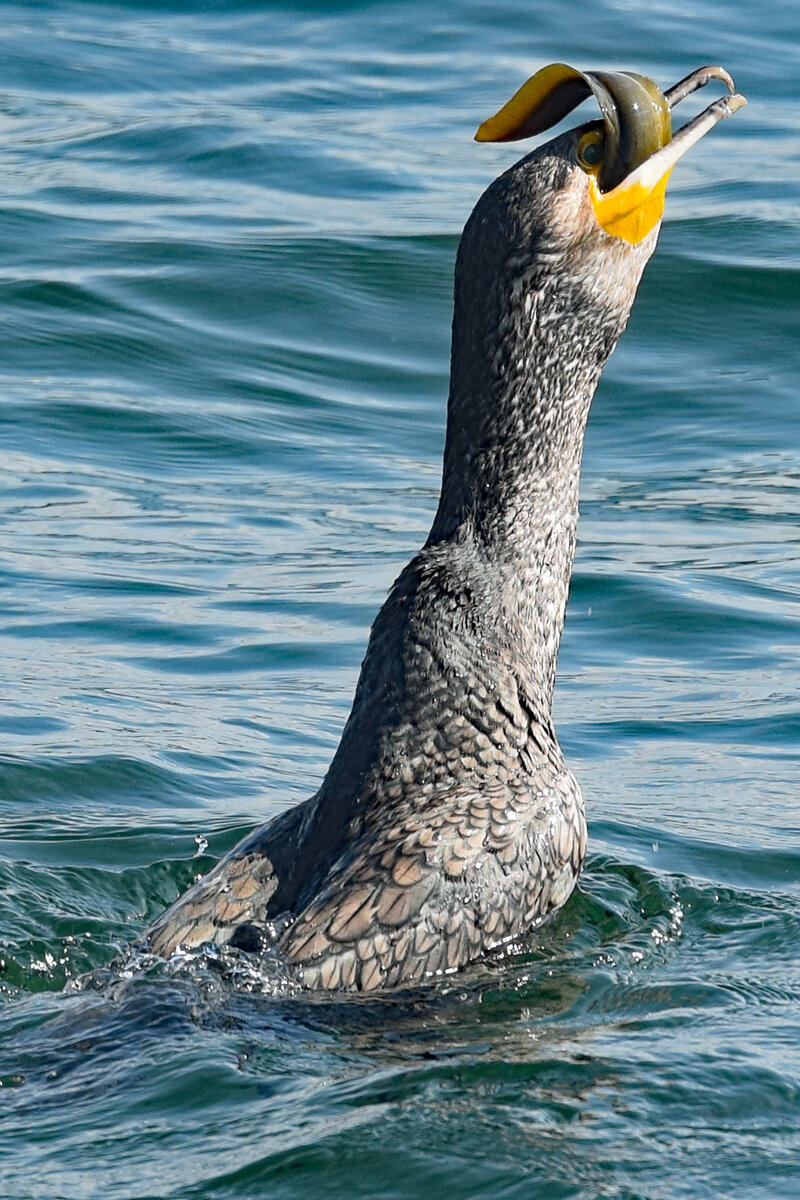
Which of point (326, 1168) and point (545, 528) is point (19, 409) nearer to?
point (545, 528)

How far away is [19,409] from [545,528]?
5.73m

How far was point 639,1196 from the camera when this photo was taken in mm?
3811

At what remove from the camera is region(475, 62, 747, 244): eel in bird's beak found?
4855 mm

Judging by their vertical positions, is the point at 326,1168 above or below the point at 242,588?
below

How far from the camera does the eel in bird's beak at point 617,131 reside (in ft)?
15.9

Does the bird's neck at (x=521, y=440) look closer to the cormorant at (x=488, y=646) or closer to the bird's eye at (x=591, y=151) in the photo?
the cormorant at (x=488, y=646)

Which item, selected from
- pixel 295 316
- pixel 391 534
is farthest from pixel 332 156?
pixel 391 534

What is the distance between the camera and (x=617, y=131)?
488 cm

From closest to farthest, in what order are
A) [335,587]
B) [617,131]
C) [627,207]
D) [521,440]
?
[617,131] → [627,207] → [521,440] → [335,587]

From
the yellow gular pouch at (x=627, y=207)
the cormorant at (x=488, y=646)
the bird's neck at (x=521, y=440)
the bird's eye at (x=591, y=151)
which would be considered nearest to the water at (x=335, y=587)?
the cormorant at (x=488, y=646)

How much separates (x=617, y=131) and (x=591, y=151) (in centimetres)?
8

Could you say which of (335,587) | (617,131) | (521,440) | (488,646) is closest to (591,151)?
(617,131)

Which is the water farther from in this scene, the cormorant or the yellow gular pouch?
the yellow gular pouch

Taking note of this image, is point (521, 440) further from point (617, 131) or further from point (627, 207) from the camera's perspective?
point (617, 131)
